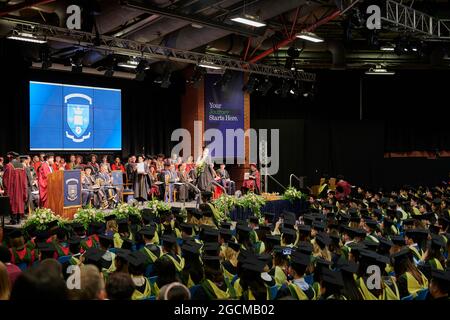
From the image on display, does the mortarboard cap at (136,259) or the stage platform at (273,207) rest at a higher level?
the mortarboard cap at (136,259)

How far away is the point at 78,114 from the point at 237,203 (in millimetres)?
6193

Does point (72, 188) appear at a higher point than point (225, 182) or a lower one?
higher

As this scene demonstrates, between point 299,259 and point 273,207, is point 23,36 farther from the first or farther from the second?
point 299,259

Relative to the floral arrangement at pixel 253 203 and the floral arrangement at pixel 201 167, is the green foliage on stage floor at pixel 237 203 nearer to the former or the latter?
the floral arrangement at pixel 253 203

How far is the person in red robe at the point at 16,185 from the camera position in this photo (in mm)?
12039

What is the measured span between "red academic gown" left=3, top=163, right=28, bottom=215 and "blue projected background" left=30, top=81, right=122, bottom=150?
3.32 m

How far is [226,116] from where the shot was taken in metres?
19.2

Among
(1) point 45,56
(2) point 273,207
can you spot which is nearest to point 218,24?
(1) point 45,56

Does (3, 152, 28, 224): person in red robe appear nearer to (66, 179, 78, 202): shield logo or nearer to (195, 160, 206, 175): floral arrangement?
(66, 179, 78, 202): shield logo

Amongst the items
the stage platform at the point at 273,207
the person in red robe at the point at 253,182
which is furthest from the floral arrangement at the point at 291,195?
the person in red robe at the point at 253,182

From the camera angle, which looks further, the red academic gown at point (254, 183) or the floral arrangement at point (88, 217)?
the red academic gown at point (254, 183)

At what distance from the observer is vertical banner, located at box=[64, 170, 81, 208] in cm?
1166
